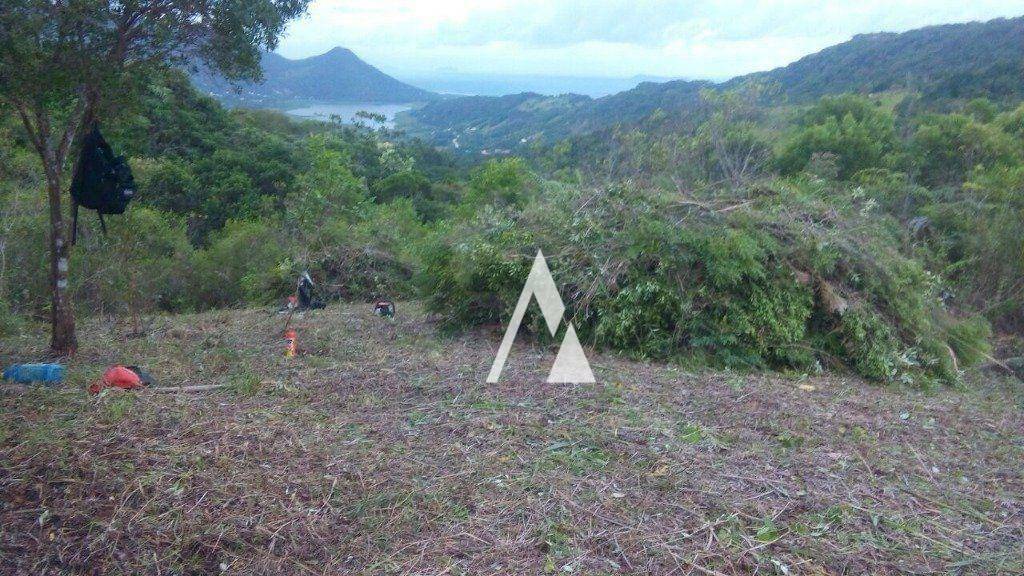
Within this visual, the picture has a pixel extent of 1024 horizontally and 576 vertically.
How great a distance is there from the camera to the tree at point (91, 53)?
173 inches

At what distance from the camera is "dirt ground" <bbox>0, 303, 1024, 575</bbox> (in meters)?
2.73

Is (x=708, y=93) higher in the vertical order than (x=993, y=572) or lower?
higher

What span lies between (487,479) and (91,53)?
4009mm

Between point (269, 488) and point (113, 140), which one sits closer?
point (269, 488)

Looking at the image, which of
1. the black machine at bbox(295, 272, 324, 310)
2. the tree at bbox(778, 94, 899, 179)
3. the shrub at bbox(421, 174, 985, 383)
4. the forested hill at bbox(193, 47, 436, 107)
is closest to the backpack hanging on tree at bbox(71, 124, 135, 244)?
the shrub at bbox(421, 174, 985, 383)

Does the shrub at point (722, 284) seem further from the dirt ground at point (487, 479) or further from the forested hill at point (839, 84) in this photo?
the forested hill at point (839, 84)

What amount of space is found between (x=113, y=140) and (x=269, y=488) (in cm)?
1712

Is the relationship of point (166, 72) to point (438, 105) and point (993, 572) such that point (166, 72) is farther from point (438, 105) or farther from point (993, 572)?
point (438, 105)

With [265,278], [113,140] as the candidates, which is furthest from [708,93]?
[113,140]

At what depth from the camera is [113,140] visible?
55.9ft

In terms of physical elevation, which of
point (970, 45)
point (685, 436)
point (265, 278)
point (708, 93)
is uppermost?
point (970, 45)

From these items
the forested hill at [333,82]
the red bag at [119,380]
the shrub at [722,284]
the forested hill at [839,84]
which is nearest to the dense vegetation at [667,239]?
the shrub at [722,284]

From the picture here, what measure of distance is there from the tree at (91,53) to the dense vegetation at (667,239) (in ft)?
1.38

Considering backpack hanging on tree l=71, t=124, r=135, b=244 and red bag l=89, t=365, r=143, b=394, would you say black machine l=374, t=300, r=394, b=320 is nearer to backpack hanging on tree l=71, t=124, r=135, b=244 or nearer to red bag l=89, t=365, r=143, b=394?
backpack hanging on tree l=71, t=124, r=135, b=244
